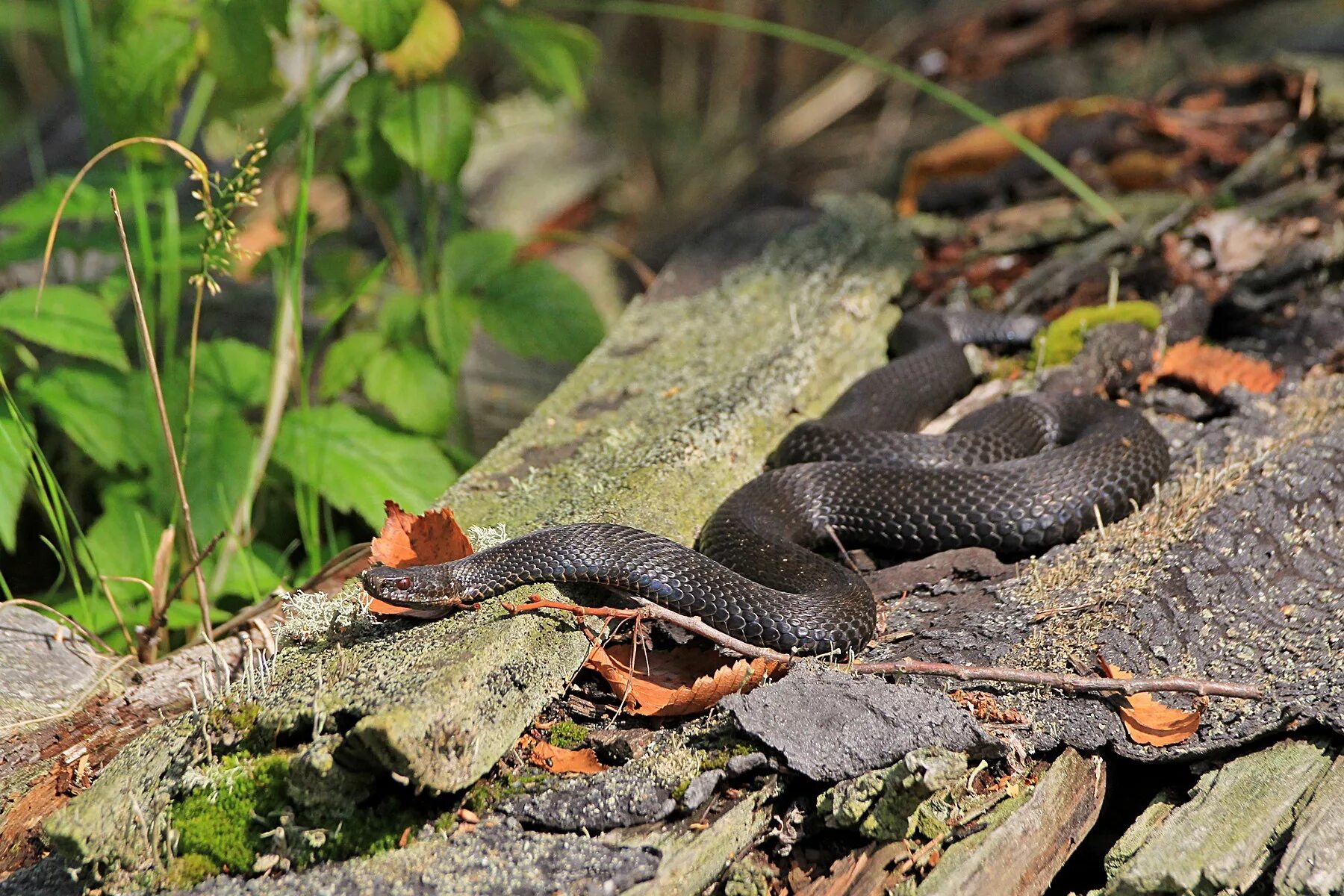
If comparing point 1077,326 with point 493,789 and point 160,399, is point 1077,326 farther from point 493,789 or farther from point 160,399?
point 160,399

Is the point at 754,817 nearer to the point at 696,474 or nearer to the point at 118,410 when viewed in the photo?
the point at 696,474

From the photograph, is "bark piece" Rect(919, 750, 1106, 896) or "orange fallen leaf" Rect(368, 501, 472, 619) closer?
"bark piece" Rect(919, 750, 1106, 896)

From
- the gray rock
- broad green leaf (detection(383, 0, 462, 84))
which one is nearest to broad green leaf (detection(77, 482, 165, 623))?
broad green leaf (detection(383, 0, 462, 84))

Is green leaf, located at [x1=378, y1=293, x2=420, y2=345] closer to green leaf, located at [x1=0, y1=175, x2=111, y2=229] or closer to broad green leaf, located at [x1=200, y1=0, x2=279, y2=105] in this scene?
broad green leaf, located at [x1=200, y1=0, x2=279, y2=105]

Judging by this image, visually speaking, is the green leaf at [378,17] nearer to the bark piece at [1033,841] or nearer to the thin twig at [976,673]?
the thin twig at [976,673]

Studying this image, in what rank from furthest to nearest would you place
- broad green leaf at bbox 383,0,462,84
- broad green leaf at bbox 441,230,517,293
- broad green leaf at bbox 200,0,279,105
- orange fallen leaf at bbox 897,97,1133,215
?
orange fallen leaf at bbox 897,97,1133,215, broad green leaf at bbox 441,230,517,293, broad green leaf at bbox 383,0,462,84, broad green leaf at bbox 200,0,279,105

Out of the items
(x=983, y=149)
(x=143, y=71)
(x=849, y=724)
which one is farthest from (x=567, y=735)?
(x=983, y=149)

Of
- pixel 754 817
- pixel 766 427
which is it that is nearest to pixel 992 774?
pixel 754 817

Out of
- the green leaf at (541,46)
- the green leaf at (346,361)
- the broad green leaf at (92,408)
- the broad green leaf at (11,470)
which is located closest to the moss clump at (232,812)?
the broad green leaf at (11,470)
